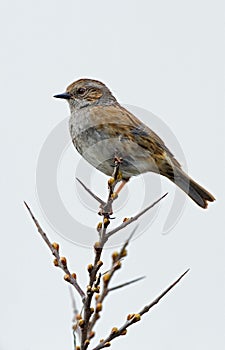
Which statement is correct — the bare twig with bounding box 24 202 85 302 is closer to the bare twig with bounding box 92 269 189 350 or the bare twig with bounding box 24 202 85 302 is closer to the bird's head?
the bare twig with bounding box 92 269 189 350

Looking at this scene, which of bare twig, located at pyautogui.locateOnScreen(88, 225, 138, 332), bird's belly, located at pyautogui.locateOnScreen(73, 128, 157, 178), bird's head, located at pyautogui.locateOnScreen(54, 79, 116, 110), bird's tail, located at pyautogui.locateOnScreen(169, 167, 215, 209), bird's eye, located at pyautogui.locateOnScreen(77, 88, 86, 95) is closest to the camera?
bare twig, located at pyautogui.locateOnScreen(88, 225, 138, 332)

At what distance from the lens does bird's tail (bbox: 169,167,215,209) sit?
683cm

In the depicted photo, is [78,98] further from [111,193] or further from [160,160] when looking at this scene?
[111,193]

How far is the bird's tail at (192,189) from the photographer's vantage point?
22.4 ft

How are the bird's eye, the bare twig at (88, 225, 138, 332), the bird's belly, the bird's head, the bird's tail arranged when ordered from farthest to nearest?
the bird's eye, the bird's head, the bird's tail, the bird's belly, the bare twig at (88, 225, 138, 332)

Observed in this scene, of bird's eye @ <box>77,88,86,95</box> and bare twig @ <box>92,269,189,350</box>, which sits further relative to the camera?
bird's eye @ <box>77,88,86,95</box>

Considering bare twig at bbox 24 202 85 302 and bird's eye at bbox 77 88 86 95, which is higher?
bird's eye at bbox 77 88 86 95

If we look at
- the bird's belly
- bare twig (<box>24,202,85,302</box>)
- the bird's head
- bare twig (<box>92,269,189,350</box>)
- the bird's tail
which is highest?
the bird's head

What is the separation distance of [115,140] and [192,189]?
1.34m

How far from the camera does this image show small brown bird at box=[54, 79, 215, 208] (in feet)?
20.2

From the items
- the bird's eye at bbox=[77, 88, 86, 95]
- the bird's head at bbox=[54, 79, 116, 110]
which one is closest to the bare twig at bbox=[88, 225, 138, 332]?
the bird's head at bbox=[54, 79, 116, 110]

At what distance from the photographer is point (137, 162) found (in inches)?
248

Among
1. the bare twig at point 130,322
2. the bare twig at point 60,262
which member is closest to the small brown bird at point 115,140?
the bare twig at point 60,262

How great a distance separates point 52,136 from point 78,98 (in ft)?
2.23
